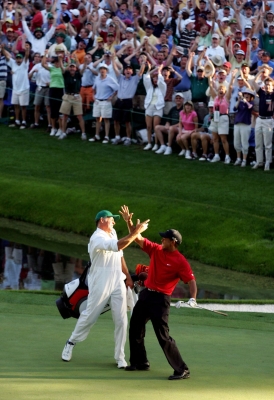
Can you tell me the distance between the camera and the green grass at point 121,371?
26.9 ft

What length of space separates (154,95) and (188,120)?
1.55 meters

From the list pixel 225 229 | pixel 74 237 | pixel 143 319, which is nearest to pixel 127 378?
pixel 143 319

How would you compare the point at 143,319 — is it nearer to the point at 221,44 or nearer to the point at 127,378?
the point at 127,378

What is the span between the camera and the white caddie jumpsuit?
9086mm

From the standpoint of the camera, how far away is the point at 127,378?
8.80m

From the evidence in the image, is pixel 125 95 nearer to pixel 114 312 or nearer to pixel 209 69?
pixel 209 69

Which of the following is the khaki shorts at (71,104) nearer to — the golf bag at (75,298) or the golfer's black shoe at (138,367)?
the golf bag at (75,298)

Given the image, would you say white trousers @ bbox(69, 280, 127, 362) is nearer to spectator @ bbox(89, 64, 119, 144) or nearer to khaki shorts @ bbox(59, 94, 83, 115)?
spectator @ bbox(89, 64, 119, 144)

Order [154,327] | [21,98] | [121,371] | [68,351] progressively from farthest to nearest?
[21,98]
[68,351]
[121,371]
[154,327]

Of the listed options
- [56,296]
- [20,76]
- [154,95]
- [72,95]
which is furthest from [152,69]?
[56,296]

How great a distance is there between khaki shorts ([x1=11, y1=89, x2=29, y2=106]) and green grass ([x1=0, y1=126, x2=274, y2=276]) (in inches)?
49.3

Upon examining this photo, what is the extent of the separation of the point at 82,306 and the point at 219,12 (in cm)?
1718

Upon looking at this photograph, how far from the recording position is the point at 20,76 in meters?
27.4

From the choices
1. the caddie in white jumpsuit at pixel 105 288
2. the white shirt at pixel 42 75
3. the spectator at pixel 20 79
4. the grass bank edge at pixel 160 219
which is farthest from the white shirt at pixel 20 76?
the caddie in white jumpsuit at pixel 105 288
